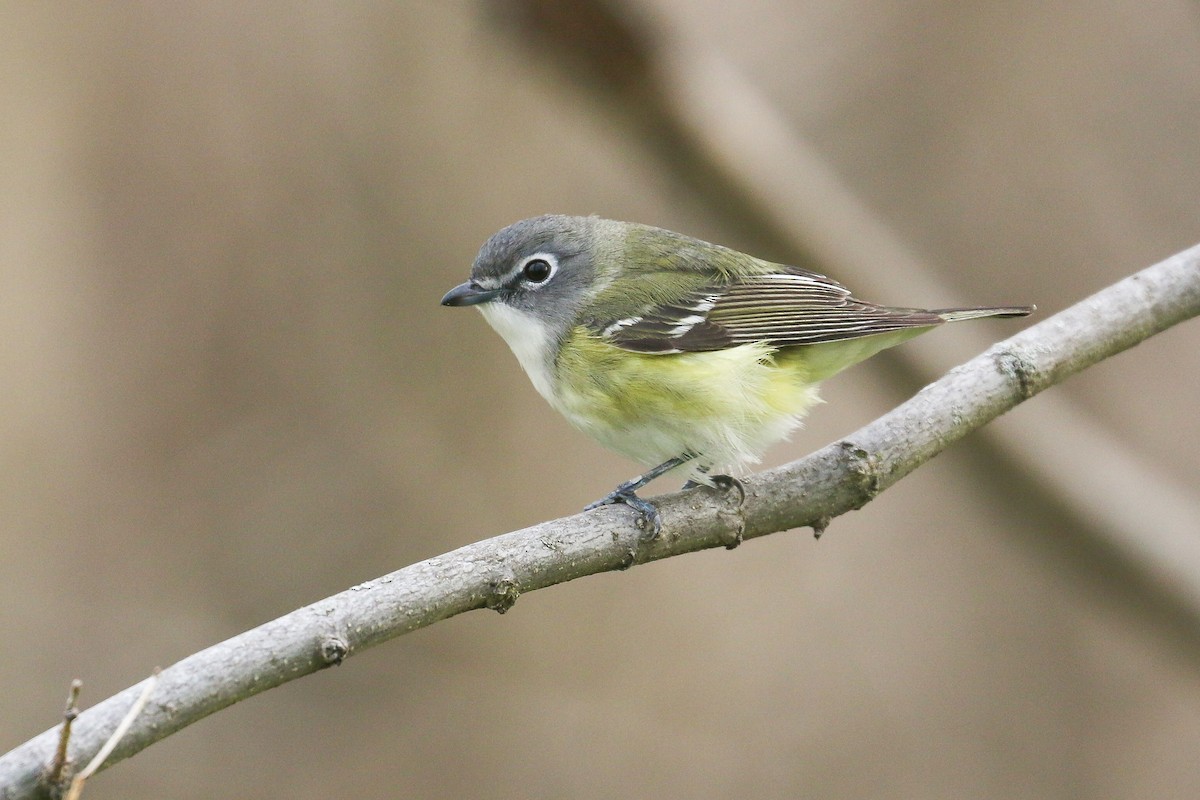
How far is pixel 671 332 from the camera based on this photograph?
3.71 meters

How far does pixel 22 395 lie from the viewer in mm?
5410

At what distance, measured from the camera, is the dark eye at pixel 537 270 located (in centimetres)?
391

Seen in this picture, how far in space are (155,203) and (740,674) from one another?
4031 mm

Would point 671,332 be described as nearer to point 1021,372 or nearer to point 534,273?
point 534,273

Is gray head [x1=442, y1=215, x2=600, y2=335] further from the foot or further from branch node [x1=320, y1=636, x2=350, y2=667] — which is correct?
branch node [x1=320, y1=636, x2=350, y2=667]

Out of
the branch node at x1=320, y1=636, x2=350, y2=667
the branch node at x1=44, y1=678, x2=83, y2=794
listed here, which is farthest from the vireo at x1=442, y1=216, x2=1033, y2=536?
the branch node at x1=44, y1=678, x2=83, y2=794

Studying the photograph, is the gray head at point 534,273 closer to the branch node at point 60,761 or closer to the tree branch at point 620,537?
the tree branch at point 620,537

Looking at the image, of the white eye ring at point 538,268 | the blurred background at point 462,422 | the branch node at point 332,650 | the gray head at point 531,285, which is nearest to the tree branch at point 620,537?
the branch node at point 332,650

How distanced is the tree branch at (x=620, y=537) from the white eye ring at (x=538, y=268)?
1170 mm

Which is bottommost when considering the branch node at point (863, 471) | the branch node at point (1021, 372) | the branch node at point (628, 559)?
the branch node at point (628, 559)

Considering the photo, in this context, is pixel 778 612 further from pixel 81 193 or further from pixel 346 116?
pixel 81 193

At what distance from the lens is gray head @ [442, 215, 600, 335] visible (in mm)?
3846

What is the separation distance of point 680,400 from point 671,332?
0.33 m

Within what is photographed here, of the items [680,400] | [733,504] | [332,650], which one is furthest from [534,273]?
[332,650]
